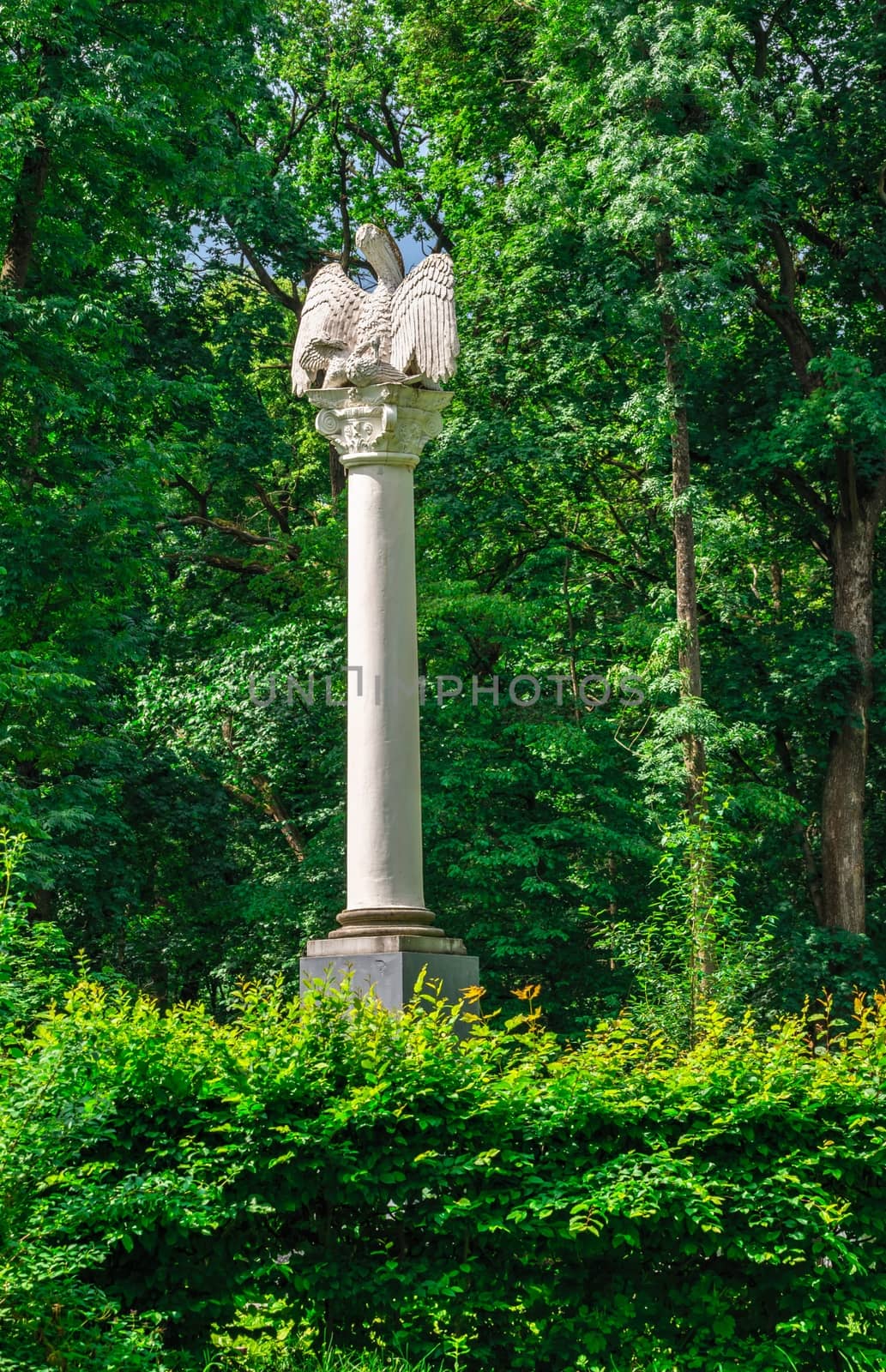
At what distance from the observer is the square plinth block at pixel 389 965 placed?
11289mm

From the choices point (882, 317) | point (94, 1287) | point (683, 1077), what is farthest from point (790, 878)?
point (94, 1287)

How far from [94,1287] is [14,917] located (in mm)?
1872

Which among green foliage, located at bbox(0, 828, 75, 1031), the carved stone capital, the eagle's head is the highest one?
the eagle's head

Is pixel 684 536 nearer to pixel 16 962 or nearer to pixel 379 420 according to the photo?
pixel 379 420

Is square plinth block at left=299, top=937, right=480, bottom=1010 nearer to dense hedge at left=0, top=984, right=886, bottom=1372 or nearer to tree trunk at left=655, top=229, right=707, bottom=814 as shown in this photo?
A: dense hedge at left=0, top=984, right=886, bottom=1372

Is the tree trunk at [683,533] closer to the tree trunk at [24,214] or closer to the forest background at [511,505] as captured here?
the forest background at [511,505]

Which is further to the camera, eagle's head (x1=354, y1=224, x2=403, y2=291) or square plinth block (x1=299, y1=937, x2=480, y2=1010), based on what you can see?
eagle's head (x1=354, y1=224, x2=403, y2=291)

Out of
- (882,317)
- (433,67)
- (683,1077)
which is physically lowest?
(683,1077)

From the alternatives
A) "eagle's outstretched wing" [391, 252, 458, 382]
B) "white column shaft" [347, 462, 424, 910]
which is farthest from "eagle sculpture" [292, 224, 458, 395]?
"white column shaft" [347, 462, 424, 910]

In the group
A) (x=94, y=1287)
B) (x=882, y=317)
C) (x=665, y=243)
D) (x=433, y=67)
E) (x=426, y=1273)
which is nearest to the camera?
(x=94, y=1287)

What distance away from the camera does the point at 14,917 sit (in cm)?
782

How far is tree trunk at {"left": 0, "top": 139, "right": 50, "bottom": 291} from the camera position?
19625 millimetres

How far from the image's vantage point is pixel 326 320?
13078mm

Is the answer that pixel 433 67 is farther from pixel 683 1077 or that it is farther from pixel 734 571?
pixel 683 1077
